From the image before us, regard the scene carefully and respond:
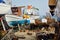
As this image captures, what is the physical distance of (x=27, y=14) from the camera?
2977mm

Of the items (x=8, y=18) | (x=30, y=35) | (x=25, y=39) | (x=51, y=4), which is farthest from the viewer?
(x=8, y=18)

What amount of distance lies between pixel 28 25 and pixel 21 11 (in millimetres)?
493

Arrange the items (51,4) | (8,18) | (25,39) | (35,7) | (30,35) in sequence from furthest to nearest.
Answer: (35,7) → (8,18) → (30,35) → (25,39) → (51,4)

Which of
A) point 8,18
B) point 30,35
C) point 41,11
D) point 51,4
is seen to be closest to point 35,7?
point 41,11

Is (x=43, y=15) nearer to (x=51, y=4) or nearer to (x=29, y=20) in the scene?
(x=29, y=20)

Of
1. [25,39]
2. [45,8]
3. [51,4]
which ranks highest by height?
[51,4]

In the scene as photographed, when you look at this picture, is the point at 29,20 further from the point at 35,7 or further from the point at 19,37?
the point at 19,37

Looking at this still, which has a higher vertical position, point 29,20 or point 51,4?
point 51,4

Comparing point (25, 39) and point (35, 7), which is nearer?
point (25, 39)

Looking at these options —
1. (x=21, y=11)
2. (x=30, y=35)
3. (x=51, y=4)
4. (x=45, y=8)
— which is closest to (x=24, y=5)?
(x=21, y=11)

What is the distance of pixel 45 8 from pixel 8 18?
2.71 ft

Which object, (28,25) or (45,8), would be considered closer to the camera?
(28,25)

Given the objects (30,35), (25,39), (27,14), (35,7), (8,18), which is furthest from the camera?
(35,7)

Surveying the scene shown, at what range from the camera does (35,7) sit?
3.17 m
